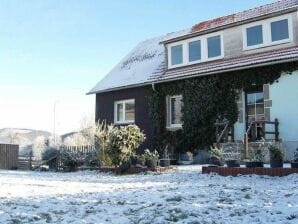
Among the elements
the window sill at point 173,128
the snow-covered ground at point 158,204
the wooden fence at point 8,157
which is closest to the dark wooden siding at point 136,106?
the window sill at point 173,128

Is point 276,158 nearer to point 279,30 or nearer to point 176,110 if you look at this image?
point 279,30

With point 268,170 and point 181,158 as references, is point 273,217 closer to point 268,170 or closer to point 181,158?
point 268,170

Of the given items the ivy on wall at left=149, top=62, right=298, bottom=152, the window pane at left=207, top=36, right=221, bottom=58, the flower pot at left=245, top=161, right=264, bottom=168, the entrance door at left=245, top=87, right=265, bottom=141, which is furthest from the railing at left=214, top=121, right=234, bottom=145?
the flower pot at left=245, top=161, right=264, bottom=168

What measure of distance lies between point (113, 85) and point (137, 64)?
6.47 ft

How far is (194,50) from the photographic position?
2041cm

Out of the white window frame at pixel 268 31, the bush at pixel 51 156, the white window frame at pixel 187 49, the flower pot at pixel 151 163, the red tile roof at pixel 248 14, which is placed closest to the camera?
the flower pot at pixel 151 163

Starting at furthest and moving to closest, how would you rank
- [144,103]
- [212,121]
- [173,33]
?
[173,33] → [144,103] → [212,121]

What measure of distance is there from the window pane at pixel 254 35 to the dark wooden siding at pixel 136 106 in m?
5.64

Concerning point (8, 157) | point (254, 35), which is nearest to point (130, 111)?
point (8, 157)

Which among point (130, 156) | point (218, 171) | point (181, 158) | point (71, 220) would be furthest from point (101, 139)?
point (71, 220)

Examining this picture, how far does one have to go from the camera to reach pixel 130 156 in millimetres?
15555

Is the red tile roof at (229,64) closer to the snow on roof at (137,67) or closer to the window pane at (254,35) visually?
the window pane at (254,35)

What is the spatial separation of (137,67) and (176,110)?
4360 mm

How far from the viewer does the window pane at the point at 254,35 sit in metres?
18.0
